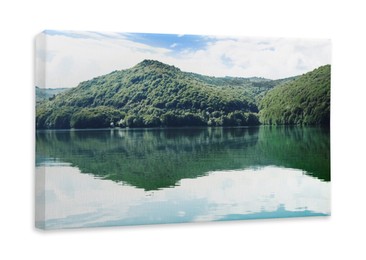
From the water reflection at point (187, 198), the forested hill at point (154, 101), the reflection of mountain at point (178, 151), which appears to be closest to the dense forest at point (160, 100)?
the forested hill at point (154, 101)

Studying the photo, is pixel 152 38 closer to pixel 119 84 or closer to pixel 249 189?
pixel 119 84

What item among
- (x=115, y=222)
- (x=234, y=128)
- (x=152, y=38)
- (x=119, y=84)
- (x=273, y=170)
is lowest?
(x=115, y=222)

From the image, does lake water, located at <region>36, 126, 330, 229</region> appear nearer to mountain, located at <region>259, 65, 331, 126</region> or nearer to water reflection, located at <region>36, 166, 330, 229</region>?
water reflection, located at <region>36, 166, 330, 229</region>

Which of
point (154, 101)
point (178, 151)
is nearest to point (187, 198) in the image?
point (178, 151)

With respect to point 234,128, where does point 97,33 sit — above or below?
above

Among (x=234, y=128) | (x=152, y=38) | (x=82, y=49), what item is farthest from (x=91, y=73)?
(x=234, y=128)

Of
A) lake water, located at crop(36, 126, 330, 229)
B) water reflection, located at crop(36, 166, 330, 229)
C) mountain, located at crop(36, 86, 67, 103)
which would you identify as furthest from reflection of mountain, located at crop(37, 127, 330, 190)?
mountain, located at crop(36, 86, 67, 103)

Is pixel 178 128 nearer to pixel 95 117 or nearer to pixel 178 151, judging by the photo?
pixel 178 151
